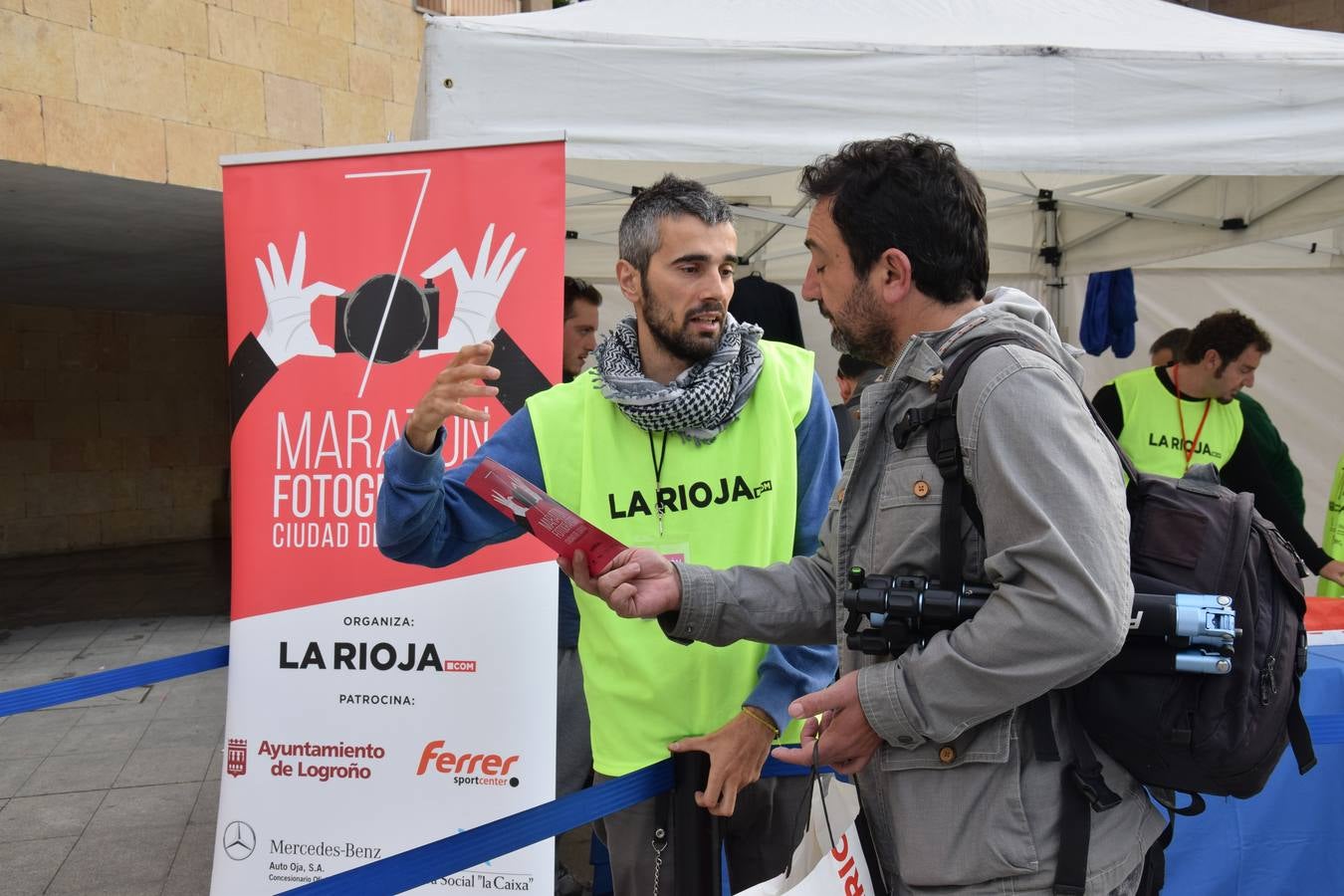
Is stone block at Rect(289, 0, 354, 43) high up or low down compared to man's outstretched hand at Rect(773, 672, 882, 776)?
up

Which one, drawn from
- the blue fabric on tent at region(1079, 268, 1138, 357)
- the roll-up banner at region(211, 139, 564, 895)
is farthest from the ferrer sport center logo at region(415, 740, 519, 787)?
the blue fabric on tent at region(1079, 268, 1138, 357)

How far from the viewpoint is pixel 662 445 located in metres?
2.01

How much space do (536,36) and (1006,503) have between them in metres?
2.21

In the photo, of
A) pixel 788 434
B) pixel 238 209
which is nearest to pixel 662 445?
pixel 788 434

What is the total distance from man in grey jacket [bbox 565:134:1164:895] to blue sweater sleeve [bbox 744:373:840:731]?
412 mm

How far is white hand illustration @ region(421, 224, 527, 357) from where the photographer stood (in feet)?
9.57

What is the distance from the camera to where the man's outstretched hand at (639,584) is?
1.62m

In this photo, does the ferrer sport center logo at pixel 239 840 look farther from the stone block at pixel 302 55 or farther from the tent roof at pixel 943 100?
the stone block at pixel 302 55

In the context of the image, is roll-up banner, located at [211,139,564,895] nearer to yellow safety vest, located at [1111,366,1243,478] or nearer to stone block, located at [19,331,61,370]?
yellow safety vest, located at [1111,366,1243,478]

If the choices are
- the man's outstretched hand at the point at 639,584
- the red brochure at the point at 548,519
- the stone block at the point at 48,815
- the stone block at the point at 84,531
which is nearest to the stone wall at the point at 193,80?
the stone block at the point at 48,815

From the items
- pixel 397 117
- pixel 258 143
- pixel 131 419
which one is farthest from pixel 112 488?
pixel 397 117

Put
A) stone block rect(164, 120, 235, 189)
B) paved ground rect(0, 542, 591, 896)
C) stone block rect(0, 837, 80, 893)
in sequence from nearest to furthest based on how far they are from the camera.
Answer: stone block rect(0, 837, 80, 893) < paved ground rect(0, 542, 591, 896) < stone block rect(164, 120, 235, 189)

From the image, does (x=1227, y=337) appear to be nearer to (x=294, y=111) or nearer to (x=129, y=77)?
(x=294, y=111)

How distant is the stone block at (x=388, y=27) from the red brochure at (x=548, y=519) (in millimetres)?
8146
